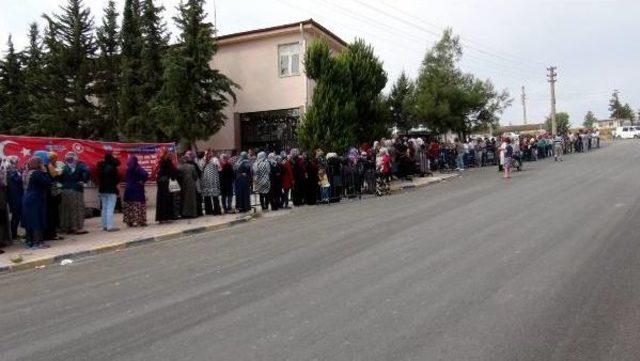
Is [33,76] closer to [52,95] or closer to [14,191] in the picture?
[52,95]

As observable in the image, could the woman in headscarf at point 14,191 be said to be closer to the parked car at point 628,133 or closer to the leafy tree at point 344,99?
the leafy tree at point 344,99

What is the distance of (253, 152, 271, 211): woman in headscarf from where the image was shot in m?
16.8

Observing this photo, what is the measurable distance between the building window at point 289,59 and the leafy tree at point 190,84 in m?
3.53

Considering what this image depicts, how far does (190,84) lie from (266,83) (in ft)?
15.6

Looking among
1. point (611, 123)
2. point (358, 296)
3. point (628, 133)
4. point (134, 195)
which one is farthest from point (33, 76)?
point (611, 123)

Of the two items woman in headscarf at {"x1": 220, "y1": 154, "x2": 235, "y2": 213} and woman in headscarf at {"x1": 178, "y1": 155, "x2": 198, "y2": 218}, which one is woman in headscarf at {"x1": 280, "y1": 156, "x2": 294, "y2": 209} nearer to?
woman in headscarf at {"x1": 220, "y1": 154, "x2": 235, "y2": 213}

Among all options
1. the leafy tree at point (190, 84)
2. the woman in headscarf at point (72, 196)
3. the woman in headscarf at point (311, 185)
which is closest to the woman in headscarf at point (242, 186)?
the woman in headscarf at point (311, 185)

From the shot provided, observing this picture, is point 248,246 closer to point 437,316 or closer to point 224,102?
point 437,316

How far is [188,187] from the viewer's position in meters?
15.5

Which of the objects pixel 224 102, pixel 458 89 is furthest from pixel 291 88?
pixel 458 89

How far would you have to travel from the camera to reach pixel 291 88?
93.2ft

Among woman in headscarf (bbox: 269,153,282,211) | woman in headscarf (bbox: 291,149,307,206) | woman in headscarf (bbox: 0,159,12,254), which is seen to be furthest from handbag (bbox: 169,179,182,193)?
woman in headscarf (bbox: 291,149,307,206)

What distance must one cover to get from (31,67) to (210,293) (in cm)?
3163

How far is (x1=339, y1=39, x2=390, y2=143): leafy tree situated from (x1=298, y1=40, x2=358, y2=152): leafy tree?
0.62 meters
